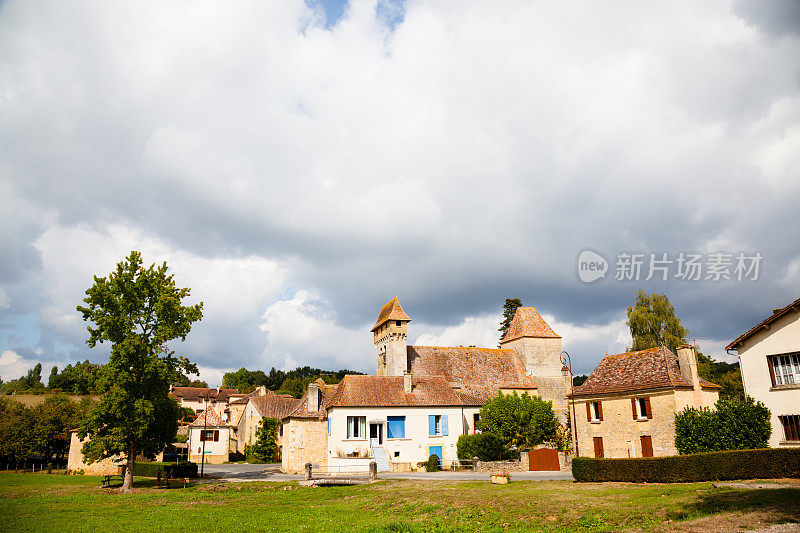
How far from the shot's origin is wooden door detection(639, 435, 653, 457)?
3412cm

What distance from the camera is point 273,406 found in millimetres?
64125

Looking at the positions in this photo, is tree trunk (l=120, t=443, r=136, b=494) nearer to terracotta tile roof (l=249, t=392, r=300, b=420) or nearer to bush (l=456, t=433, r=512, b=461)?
bush (l=456, t=433, r=512, b=461)

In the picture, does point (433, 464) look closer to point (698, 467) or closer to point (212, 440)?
point (698, 467)

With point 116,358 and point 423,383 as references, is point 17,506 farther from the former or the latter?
point 423,383

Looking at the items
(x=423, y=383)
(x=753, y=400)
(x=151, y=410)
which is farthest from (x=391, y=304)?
(x=753, y=400)

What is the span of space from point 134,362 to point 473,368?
3239cm

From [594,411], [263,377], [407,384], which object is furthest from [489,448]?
[263,377]

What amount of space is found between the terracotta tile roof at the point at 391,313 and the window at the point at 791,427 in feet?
107

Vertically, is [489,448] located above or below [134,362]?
below

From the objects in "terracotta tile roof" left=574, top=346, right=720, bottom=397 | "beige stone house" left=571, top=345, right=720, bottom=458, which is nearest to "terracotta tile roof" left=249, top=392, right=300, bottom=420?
"beige stone house" left=571, top=345, right=720, bottom=458

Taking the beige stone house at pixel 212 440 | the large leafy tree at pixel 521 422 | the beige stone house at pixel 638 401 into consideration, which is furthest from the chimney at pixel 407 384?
the beige stone house at pixel 212 440

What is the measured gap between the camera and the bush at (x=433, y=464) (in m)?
40.6

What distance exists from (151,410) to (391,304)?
2798 cm

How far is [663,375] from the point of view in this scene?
113 feet
